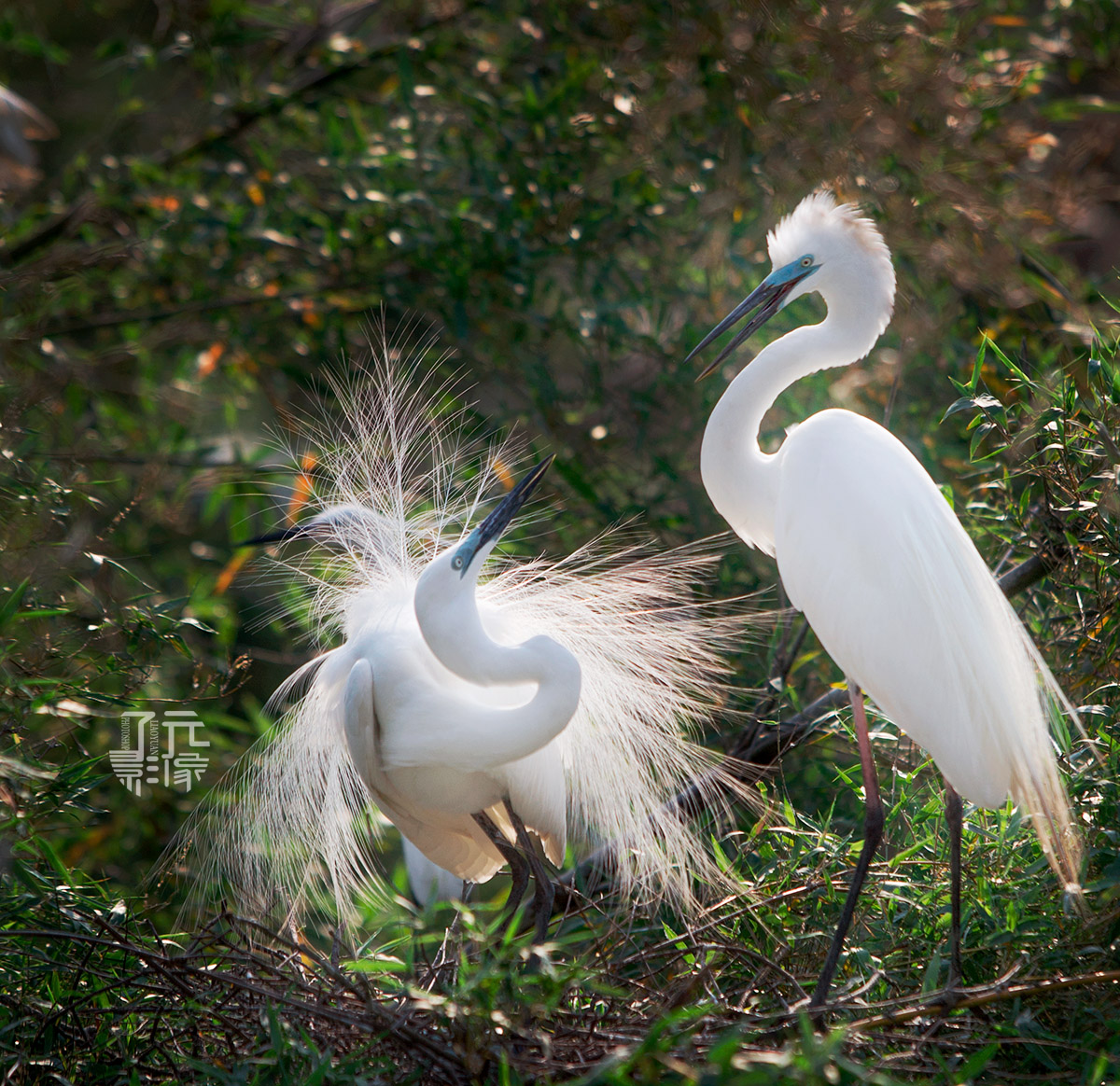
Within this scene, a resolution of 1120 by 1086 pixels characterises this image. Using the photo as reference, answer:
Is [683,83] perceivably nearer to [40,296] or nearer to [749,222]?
[749,222]

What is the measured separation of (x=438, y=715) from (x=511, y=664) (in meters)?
0.30

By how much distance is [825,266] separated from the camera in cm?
224

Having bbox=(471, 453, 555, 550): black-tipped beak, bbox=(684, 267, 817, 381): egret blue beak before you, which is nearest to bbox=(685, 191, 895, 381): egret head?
bbox=(684, 267, 817, 381): egret blue beak

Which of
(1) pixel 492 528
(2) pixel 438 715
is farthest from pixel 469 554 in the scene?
(2) pixel 438 715

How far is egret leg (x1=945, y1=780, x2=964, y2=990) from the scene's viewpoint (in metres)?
1.99

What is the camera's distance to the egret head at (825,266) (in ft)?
7.28

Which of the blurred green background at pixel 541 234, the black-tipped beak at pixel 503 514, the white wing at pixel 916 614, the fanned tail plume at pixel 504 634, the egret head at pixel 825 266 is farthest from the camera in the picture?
the blurred green background at pixel 541 234

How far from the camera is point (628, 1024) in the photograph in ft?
6.21

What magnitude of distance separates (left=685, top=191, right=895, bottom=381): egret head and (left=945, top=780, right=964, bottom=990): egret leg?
3.17 feet

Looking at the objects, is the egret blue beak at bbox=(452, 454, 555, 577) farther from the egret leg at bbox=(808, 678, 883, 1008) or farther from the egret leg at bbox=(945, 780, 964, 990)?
the egret leg at bbox=(945, 780, 964, 990)

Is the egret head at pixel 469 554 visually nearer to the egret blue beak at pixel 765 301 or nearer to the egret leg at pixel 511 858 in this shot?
the egret blue beak at pixel 765 301

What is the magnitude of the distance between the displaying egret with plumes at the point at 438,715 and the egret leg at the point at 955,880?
57 centimetres

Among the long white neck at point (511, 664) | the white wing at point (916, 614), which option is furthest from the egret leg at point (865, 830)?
the long white neck at point (511, 664)

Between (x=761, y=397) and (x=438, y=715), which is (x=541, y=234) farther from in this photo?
(x=438, y=715)
